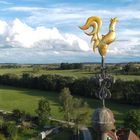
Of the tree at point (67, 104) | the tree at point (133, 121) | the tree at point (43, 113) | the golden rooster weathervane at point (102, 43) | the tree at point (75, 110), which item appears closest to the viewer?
the golden rooster weathervane at point (102, 43)

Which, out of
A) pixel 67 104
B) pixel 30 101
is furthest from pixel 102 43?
pixel 30 101

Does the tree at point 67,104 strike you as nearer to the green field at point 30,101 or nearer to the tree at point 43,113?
the tree at point 43,113

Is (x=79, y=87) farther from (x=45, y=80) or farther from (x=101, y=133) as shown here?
(x=101, y=133)

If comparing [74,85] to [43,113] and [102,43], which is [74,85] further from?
[102,43]

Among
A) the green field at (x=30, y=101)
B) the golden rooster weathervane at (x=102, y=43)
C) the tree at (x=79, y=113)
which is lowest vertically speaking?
the green field at (x=30, y=101)

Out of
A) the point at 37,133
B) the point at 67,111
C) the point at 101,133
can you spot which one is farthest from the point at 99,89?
the point at 67,111

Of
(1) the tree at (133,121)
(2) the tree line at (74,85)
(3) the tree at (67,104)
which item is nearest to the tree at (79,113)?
(3) the tree at (67,104)

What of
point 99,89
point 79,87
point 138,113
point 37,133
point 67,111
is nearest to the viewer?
point 99,89
